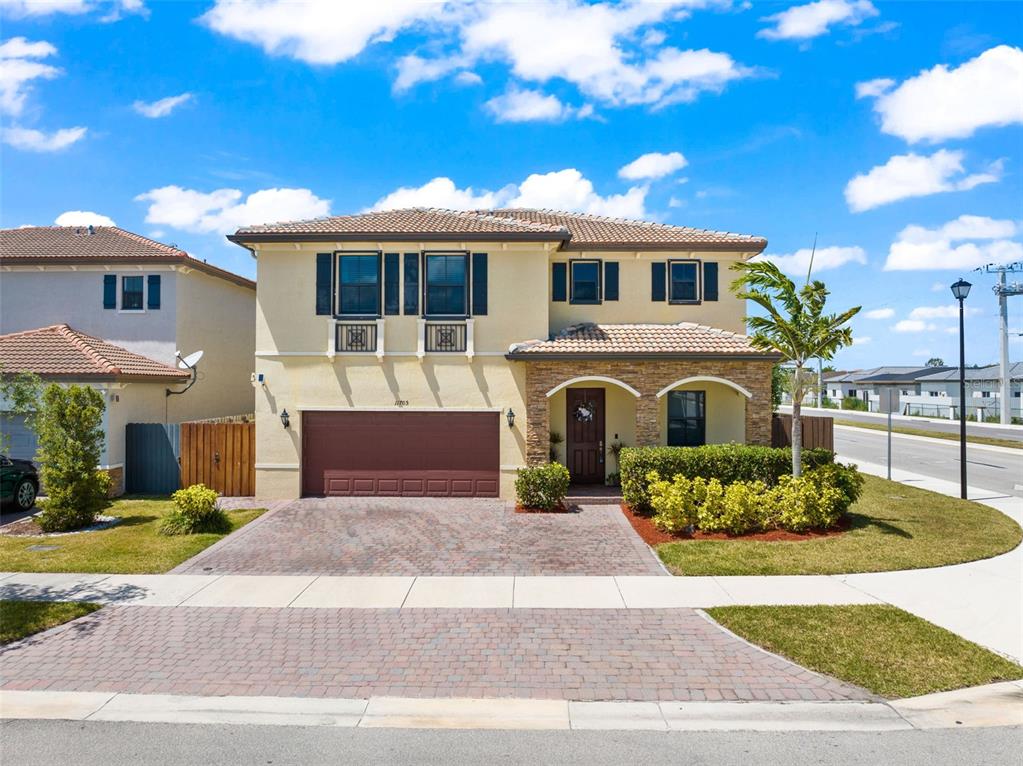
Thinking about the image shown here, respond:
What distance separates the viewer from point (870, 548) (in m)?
10.4

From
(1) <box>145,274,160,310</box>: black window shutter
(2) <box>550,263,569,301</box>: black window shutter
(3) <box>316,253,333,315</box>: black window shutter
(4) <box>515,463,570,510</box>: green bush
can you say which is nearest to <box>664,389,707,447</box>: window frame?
(4) <box>515,463,570,510</box>: green bush

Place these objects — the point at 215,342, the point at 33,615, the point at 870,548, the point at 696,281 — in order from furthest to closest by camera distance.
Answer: the point at 215,342
the point at 696,281
the point at 870,548
the point at 33,615

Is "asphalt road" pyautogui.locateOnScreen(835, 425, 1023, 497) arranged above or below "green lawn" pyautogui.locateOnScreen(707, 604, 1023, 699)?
above

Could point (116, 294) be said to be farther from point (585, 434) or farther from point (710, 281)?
point (710, 281)

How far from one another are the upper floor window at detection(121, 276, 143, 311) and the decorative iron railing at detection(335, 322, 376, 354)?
8.26 m

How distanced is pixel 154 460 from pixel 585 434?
11.4 m

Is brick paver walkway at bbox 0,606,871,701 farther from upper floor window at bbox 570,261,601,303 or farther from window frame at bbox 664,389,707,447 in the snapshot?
upper floor window at bbox 570,261,601,303

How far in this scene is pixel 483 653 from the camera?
6.69 m

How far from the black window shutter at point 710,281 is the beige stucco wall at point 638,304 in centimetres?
12

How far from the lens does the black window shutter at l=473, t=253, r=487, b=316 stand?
15.2 m

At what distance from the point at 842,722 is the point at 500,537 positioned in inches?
273

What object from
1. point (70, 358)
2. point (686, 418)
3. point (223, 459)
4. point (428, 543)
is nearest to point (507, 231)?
point (686, 418)

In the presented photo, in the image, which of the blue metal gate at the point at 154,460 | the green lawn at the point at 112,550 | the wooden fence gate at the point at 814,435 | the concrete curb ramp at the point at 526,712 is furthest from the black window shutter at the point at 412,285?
the wooden fence gate at the point at 814,435

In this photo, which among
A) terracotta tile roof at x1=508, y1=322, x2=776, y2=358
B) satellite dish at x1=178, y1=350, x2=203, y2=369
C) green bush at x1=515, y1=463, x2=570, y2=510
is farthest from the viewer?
satellite dish at x1=178, y1=350, x2=203, y2=369
